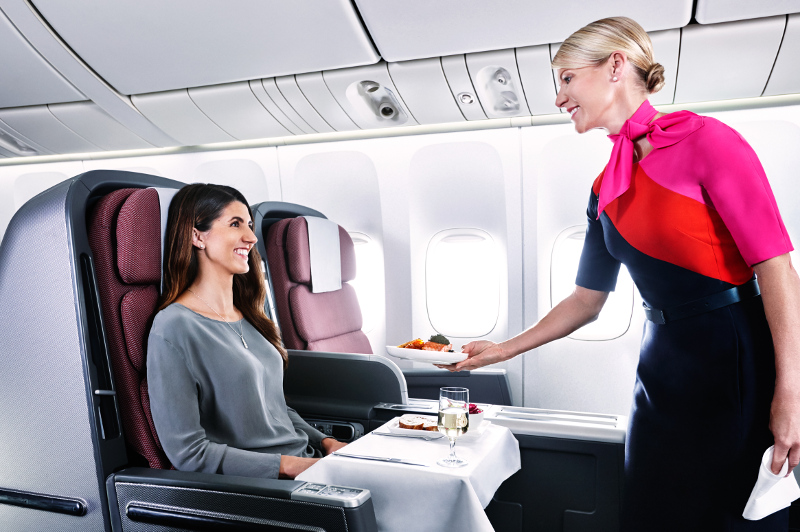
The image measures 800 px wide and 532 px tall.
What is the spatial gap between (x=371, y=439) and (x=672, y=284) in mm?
988

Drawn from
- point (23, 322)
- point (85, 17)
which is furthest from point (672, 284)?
point (85, 17)

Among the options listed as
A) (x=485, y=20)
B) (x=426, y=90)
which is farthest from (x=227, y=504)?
(x=426, y=90)

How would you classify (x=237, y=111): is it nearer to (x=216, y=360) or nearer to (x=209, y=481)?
(x=216, y=360)

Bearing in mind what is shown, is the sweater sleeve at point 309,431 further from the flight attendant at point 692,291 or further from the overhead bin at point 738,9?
the overhead bin at point 738,9

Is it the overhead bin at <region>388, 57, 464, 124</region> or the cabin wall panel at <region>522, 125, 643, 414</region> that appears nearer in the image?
the overhead bin at <region>388, 57, 464, 124</region>

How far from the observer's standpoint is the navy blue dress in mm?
1253

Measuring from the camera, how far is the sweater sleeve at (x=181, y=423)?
165 centimetres

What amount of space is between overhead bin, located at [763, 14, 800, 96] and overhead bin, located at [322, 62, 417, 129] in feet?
6.27

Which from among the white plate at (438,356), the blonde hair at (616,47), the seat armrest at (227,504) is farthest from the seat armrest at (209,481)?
the blonde hair at (616,47)

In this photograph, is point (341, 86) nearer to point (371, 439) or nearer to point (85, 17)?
point (85, 17)

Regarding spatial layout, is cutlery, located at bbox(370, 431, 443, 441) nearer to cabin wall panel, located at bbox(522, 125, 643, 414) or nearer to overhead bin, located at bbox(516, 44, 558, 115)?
overhead bin, located at bbox(516, 44, 558, 115)

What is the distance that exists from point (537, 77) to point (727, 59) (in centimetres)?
90

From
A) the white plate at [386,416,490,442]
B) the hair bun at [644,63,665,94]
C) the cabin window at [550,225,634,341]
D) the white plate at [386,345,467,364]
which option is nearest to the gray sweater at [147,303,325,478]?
the white plate at [386,416,490,442]

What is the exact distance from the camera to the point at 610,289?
5.79 ft
